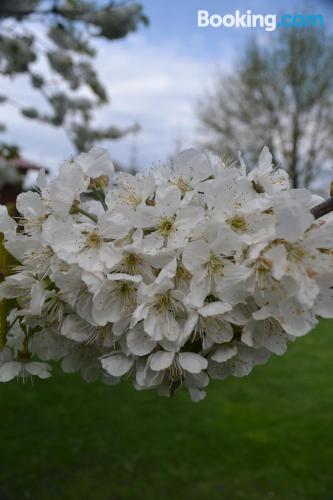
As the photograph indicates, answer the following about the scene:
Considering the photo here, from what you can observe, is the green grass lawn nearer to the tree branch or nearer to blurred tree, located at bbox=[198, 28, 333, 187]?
the tree branch

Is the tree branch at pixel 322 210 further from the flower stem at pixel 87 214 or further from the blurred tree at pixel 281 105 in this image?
the blurred tree at pixel 281 105

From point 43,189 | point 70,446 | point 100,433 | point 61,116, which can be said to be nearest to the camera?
point 43,189

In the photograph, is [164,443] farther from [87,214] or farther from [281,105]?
[281,105]

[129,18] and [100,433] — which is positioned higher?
[129,18]

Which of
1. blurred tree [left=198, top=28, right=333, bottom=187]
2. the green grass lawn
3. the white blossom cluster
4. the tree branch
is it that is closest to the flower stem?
the white blossom cluster

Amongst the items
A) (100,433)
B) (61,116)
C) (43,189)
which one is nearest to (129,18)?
(61,116)

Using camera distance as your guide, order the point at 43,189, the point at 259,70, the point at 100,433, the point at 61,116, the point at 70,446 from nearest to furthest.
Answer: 1. the point at 43,189
2. the point at 70,446
3. the point at 100,433
4. the point at 61,116
5. the point at 259,70

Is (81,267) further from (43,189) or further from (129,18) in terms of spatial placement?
(129,18)

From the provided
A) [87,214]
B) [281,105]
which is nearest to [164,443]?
[87,214]
